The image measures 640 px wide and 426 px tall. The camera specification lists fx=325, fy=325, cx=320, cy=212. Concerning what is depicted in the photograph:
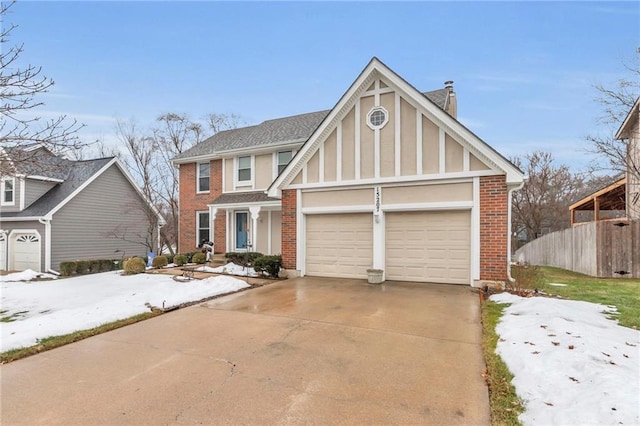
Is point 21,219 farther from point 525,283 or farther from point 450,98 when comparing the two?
point 450,98

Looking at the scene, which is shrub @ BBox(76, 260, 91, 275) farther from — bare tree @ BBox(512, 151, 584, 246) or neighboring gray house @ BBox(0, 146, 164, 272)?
bare tree @ BBox(512, 151, 584, 246)

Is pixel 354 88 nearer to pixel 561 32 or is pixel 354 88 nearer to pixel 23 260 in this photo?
pixel 561 32

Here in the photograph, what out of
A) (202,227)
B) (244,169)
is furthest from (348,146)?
(202,227)

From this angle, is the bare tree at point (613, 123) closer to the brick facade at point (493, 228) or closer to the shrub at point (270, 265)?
the brick facade at point (493, 228)

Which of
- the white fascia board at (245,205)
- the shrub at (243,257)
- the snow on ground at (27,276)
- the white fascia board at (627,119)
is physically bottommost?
the snow on ground at (27,276)

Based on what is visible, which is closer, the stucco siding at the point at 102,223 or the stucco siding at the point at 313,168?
the stucco siding at the point at 313,168

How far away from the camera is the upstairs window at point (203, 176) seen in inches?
711

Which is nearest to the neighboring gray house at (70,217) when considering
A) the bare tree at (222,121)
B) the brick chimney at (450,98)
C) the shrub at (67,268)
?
the shrub at (67,268)

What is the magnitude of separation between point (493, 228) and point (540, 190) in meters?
24.2

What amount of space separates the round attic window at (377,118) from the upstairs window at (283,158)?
6072mm

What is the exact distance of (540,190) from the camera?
28.1m

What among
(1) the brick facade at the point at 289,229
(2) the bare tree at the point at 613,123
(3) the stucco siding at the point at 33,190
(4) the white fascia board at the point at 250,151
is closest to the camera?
(1) the brick facade at the point at 289,229

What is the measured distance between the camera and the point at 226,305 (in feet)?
24.7

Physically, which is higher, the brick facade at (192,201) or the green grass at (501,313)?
the brick facade at (192,201)
